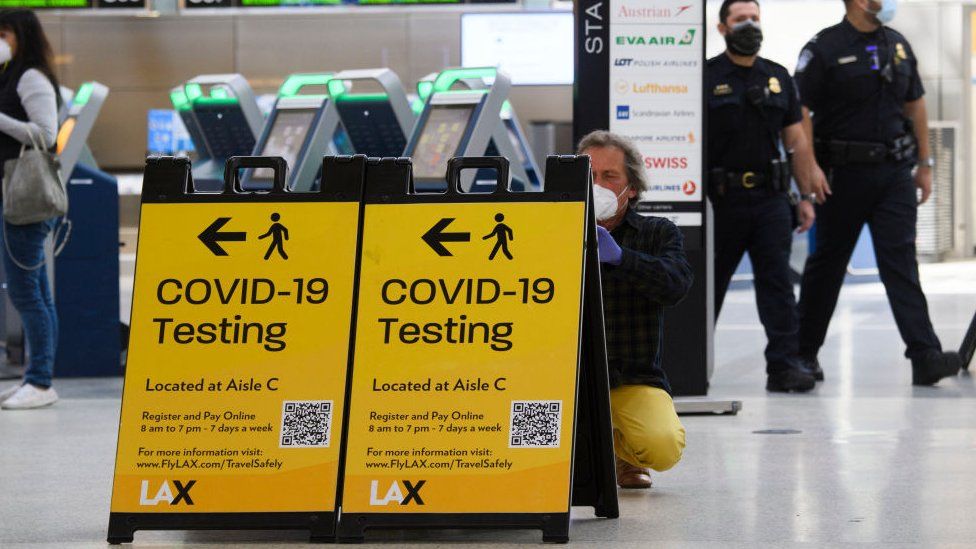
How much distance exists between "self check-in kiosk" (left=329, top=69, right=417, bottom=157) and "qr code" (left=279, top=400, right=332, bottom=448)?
197 inches

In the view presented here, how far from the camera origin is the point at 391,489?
3.33 meters

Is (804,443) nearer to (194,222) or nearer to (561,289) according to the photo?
(561,289)

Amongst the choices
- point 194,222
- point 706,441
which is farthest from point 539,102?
point 194,222

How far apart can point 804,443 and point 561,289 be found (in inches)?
73.1

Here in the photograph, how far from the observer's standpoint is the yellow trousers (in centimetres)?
385

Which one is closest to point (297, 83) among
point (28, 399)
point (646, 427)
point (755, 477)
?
point (28, 399)

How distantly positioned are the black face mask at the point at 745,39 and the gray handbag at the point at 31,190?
2796 millimetres

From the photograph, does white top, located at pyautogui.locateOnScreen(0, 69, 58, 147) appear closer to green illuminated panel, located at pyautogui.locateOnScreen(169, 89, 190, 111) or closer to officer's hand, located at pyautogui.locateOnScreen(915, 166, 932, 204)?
green illuminated panel, located at pyautogui.locateOnScreen(169, 89, 190, 111)

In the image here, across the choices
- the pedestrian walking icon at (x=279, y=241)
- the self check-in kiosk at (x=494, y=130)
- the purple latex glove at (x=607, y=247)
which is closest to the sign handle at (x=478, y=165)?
the purple latex glove at (x=607, y=247)

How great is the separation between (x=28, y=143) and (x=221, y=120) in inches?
136

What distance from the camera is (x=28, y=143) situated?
620cm

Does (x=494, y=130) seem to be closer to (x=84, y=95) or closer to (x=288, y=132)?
(x=288, y=132)

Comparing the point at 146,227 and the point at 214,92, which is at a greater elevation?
the point at 214,92

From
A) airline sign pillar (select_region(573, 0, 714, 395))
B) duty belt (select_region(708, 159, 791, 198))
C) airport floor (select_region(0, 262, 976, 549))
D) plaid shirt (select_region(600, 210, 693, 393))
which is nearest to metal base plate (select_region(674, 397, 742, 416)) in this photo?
airport floor (select_region(0, 262, 976, 549))
